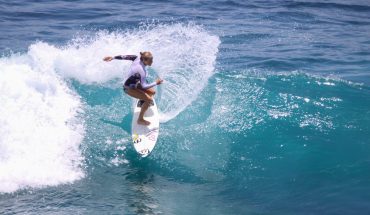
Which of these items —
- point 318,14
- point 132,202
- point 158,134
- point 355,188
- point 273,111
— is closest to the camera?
point 132,202

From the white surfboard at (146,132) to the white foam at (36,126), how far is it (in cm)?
128

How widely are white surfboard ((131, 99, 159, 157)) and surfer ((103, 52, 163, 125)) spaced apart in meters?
0.17

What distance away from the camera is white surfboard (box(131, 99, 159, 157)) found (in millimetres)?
11047

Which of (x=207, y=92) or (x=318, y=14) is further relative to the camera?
(x=318, y=14)

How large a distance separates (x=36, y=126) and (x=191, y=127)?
12.3ft

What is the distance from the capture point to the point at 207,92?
14531mm

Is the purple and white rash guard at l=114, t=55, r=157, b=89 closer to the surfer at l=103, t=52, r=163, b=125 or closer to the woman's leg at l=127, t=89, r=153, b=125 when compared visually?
the surfer at l=103, t=52, r=163, b=125

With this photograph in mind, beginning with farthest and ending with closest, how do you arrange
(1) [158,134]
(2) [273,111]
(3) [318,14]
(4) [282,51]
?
(3) [318,14] → (4) [282,51] → (2) [273,111] → (1) [158,134]

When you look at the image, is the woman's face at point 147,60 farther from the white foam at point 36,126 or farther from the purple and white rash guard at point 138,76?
the white foam at point 36,126

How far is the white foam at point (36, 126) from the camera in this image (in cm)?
995

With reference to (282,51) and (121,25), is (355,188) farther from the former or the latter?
(121,25)

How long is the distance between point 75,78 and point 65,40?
16.0 ft

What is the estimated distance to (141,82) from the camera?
1122 centimetres

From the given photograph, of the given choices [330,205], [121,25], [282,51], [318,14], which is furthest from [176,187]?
[318,14]
